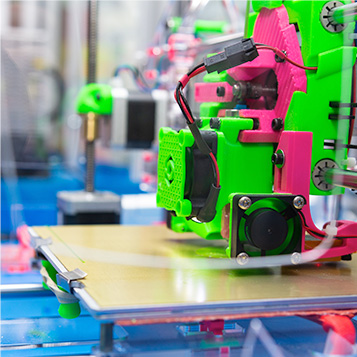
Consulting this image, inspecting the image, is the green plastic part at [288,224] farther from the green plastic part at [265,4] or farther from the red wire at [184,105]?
the green plastic part at [265,4]

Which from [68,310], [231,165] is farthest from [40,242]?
[231,165]

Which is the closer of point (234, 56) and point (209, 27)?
point (234, 56)

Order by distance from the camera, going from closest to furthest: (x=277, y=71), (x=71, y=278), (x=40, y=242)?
(x=71, y=278), (x=277, y=71), (x=40, y=242)

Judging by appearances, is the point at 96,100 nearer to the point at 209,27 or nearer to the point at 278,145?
the point at 209,27

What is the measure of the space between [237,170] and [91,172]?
4.14 feet

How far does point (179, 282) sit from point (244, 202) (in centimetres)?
20

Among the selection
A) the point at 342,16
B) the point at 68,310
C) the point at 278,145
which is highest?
the point at 342,16

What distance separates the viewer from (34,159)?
4.18m

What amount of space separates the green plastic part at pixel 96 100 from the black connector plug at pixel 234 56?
1.20 metres

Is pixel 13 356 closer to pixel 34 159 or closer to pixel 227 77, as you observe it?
pixel 227 77

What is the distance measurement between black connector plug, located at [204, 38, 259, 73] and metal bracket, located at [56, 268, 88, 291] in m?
0.48

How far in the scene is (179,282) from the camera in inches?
45.7

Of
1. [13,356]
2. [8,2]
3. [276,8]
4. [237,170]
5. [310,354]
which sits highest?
[8,2]

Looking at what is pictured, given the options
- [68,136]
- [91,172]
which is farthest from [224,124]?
[68,136]
